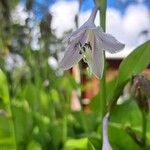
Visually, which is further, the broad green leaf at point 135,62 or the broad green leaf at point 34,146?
the broad green leaf at point 34,146

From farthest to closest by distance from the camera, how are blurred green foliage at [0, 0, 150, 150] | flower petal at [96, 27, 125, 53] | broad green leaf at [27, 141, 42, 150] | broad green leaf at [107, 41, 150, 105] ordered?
broad green leaf at [27, 141, 42, 150] < blurred green foliage at [0, 0, 150, 150] < broad green leaf at [107, 41, 150, 105] < flower petal at [96, 27, 125, 53]

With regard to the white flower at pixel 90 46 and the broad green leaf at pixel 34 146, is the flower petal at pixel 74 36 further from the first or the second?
the broad green leaf at pixel 34 146

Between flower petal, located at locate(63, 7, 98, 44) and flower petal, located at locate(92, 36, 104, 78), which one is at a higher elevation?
flower petal, located at locate(63, 7, 98, 44)

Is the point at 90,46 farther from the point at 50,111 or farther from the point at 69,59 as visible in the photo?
the point at 50,111

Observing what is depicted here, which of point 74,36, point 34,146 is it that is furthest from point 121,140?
point 74,36

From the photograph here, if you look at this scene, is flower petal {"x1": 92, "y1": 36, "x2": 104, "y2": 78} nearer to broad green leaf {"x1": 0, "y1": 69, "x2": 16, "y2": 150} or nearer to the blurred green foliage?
the blurred green foliage

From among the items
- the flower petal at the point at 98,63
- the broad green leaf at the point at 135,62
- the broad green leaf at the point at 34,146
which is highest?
the flower petal at the point at 98,63

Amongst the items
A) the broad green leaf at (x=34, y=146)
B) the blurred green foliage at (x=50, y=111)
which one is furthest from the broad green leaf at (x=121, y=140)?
the broad green leaf at (x=34, y=146)

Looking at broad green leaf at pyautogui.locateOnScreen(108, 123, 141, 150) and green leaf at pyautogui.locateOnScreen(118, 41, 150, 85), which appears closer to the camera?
green leaf at pyautogui.locateOnScreen(118, 41, 150, 85)

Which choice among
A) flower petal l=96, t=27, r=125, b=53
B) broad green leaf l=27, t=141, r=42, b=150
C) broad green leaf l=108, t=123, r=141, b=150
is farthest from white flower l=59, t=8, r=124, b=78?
broad green leaf l=27, t=141, r=42, b=150
